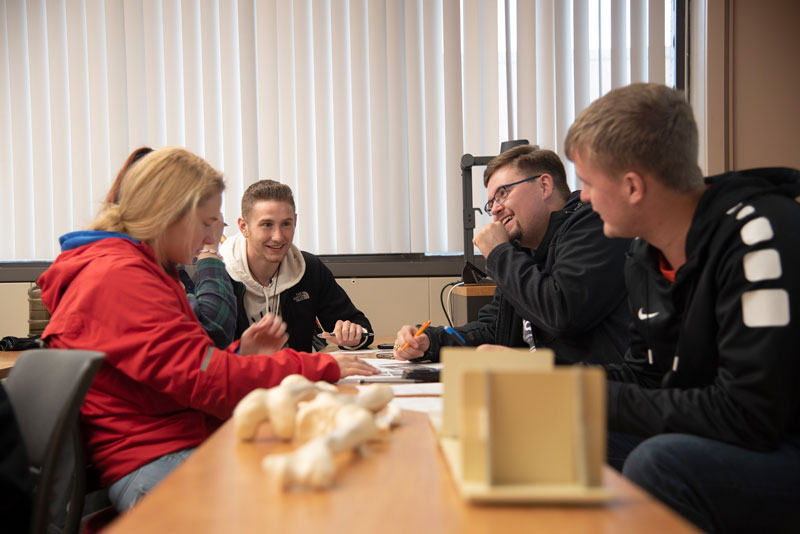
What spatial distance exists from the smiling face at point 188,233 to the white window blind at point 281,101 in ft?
6.84

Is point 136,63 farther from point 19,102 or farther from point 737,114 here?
point 737,114

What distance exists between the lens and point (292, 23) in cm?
374

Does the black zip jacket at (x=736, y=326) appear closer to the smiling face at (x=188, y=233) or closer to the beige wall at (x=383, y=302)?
the smiling face at (x=188, y=233)

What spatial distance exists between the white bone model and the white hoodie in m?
1.77

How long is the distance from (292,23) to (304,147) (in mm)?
671

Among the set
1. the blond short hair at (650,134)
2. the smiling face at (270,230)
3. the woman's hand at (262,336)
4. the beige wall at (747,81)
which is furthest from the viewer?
the beige wall at (747,81)

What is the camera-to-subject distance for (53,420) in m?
1.15

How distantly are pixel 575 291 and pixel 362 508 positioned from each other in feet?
4.16

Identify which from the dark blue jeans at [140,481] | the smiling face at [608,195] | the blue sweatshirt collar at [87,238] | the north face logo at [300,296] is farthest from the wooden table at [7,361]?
the smiling face at [608,195]

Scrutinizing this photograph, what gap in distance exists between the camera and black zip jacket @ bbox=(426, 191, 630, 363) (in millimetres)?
1823

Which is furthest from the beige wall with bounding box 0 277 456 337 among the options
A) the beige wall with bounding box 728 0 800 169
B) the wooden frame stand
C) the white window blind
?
the wooden frame stand

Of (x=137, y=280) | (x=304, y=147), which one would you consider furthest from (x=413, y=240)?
(x=137, y=280)

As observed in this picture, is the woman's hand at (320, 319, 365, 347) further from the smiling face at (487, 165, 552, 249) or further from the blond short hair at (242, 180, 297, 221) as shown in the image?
the blond short hair at (242, 180, 297, 221)

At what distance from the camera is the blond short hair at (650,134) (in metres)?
1.30
